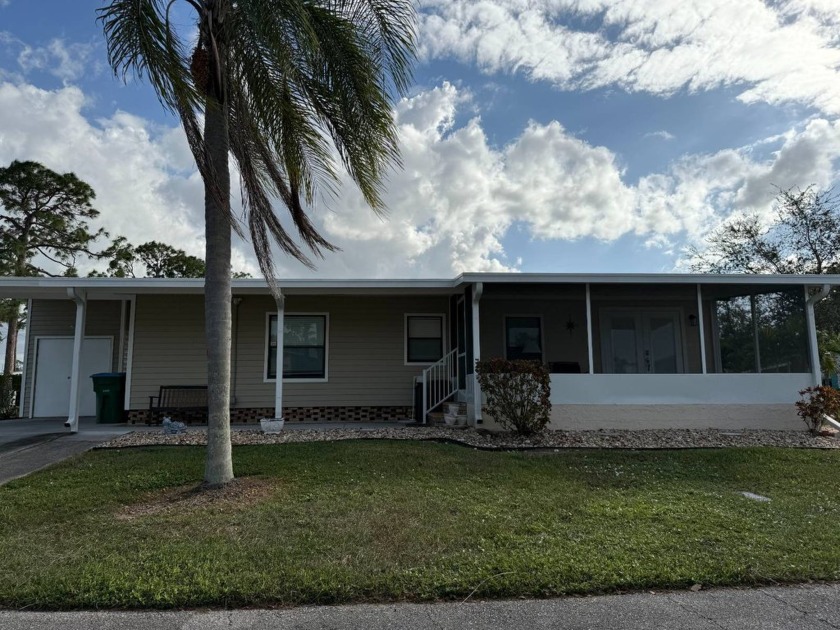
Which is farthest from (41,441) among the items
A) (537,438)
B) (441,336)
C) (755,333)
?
(755,333)

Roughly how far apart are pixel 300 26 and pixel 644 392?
8.17m

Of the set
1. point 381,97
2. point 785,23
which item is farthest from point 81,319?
point 785,23

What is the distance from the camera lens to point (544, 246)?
14.6 metres

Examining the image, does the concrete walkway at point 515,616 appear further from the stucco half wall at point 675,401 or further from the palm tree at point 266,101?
the stucco half wall at point 675,401

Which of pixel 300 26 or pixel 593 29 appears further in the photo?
pixel 593 29

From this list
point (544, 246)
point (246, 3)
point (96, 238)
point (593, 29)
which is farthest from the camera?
point (96, 238)

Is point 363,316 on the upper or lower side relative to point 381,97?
lower

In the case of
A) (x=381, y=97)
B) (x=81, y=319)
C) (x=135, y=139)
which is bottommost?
(x=81, y=319)

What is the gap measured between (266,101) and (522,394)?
5478 mm

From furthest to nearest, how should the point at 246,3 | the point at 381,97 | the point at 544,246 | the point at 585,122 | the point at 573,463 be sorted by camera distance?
1. the point at 544,246
2. the point at 585,122
3. the point at 573,463
4. the point at 381,97
5. the point at 246,3

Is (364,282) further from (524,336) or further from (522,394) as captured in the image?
(524,336)

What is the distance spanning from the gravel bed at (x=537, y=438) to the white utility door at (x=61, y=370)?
162 inches

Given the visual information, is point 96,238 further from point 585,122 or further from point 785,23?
point 785,23

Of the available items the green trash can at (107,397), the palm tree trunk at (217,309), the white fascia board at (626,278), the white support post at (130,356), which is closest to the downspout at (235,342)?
the white support post at (130,356)
